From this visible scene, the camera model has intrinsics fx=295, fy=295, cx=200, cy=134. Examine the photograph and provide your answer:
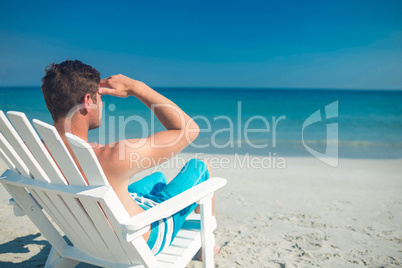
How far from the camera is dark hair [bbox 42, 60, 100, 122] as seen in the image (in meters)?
1.54

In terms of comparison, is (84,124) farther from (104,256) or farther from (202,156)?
(202,156)

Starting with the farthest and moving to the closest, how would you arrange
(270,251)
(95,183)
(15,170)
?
(270,251) < (15,170) < (95,183)

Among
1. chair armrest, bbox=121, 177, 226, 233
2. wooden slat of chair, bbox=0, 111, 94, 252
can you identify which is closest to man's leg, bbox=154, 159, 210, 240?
chair armrest, bbox=121, 177, 226, 233

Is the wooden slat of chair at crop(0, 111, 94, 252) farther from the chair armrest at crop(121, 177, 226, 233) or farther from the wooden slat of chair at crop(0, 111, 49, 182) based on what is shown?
the chair armrest at crop(121, 177, 226, 233)

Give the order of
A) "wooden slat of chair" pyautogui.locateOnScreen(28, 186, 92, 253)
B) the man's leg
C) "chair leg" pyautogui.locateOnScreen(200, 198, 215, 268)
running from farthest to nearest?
the man's leg → "chair leg" pyautogui.locateOnScreen(200, 198, 215, 268) → "wooden slat of chair" pyautogui.locateOnScreen(28, 186, 92, 253)

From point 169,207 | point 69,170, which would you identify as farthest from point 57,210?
point 169,207

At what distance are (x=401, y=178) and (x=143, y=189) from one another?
458 centimetres

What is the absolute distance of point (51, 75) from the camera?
5.16ft

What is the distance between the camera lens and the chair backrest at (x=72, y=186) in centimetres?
134

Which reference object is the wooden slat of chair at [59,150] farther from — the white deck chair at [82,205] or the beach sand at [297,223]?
the beach sand at [297,223]

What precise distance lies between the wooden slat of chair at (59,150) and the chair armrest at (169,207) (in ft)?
1.05

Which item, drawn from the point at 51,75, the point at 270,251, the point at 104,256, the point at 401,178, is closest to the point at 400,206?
the point at 401,178

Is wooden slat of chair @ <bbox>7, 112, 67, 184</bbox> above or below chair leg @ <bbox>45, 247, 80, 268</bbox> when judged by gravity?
above

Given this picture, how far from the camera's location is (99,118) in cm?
170
